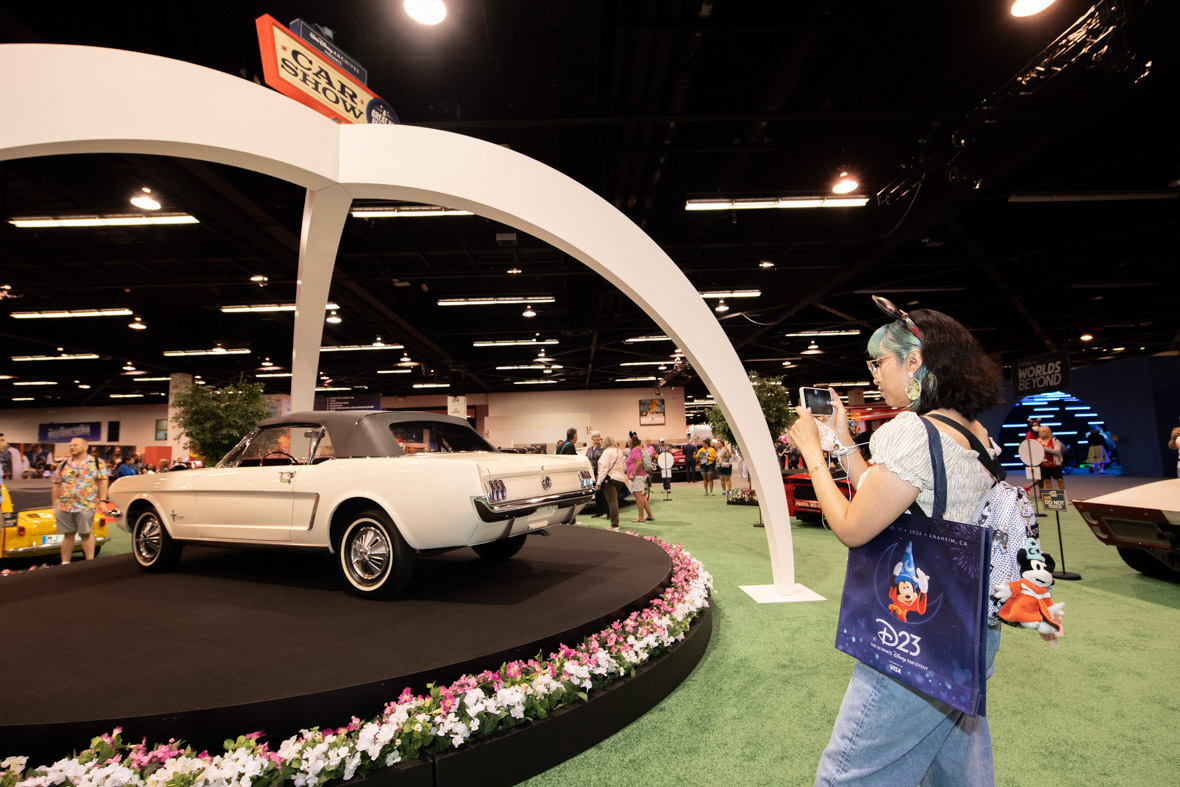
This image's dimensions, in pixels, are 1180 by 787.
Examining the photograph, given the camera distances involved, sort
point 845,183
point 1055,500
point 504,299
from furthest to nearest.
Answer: point 504,299, point 845,183, point 1055,500

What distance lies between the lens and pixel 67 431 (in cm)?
2758

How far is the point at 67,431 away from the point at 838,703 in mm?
37248

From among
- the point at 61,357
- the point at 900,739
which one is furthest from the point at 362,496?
the point at 61,357

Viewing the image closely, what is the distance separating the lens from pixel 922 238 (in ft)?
34.0

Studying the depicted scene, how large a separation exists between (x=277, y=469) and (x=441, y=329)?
12755mm

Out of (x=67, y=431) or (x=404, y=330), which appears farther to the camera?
(x=67, y=431)

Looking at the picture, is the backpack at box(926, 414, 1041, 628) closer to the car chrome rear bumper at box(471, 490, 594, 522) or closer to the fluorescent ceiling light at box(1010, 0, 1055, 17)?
the car chrome rear bumper at box(471, 490, 594, 522)

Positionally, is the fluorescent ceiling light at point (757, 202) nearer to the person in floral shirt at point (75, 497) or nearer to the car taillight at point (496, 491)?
the car taillight at point (496, 491)

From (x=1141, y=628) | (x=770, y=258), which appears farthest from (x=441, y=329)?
(x=1141, y=628)

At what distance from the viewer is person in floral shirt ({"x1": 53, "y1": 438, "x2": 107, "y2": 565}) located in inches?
258

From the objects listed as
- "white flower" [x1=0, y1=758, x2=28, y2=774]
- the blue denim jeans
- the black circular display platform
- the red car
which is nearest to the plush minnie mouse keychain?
the blue denim jeans

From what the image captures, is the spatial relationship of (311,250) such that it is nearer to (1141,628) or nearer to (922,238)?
(1141,628)

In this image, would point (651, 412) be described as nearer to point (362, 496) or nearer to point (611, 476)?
point (611, 476)

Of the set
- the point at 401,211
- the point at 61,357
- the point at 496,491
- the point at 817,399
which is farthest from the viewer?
the point at 61,357
